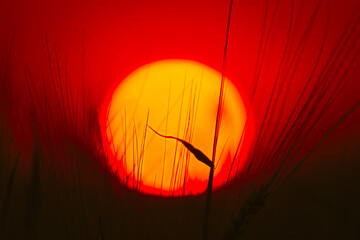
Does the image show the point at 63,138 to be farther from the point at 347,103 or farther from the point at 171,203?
the point at 347,103

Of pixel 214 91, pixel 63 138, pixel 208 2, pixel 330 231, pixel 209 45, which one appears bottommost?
pixel 330 231

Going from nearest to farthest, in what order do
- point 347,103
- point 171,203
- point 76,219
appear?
point 76,219, point 171,203, point 347,103

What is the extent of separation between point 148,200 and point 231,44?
1.92ft

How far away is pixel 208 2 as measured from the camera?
107 cm

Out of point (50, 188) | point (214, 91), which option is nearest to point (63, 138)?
point (50, 188)

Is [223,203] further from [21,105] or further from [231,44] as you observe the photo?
[231,44]

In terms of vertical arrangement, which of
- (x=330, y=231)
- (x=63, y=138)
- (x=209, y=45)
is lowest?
(x=330, y=231)

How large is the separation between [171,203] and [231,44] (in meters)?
0.58

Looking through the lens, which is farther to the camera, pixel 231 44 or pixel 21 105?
pixel 231 44

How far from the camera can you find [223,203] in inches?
22.8

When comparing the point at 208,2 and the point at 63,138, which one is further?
the point at 208,2

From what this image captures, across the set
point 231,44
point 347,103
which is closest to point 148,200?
point 347,103

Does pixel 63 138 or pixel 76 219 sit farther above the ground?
pixel 63 138

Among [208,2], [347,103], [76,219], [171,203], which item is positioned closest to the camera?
[76,219]
